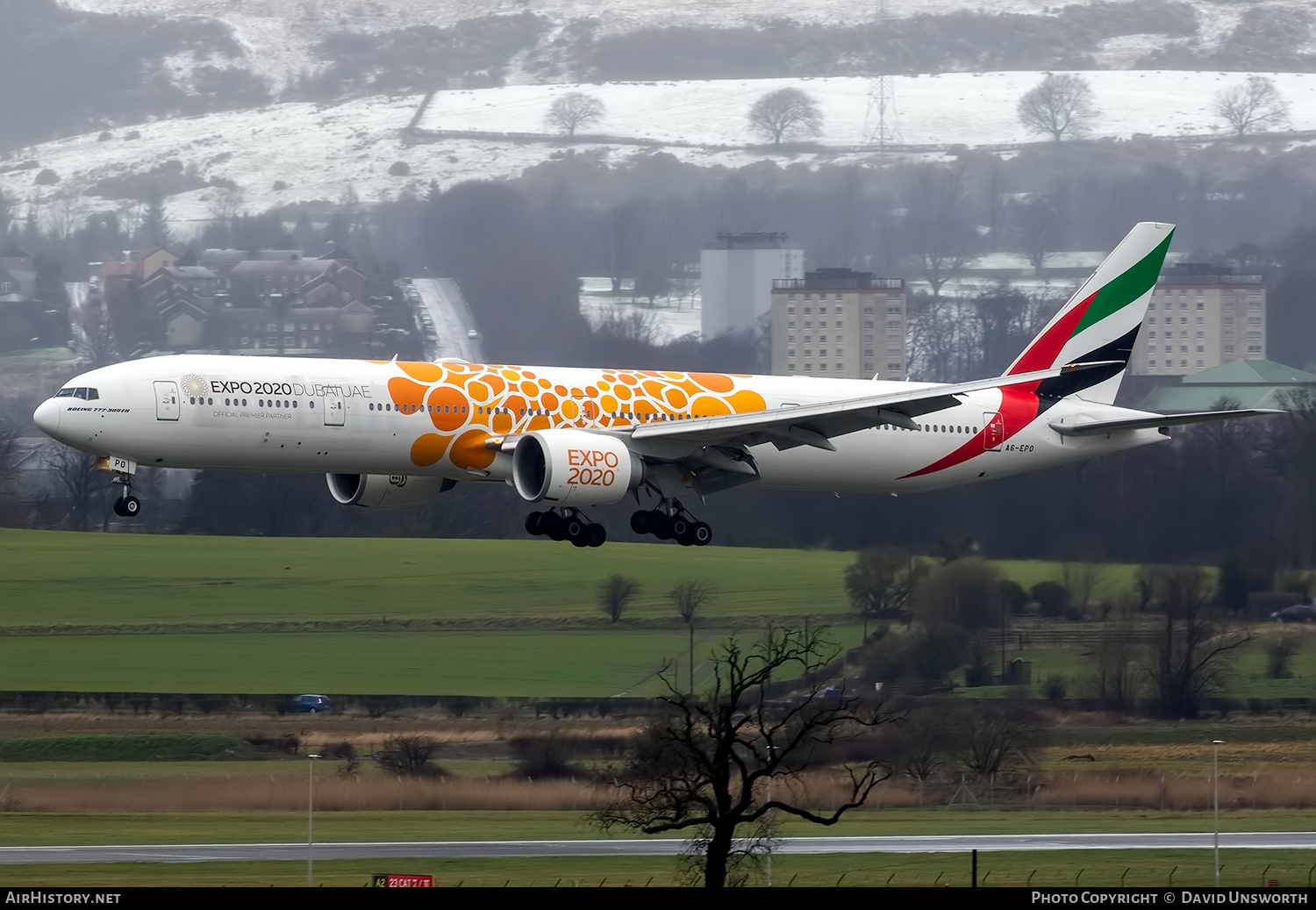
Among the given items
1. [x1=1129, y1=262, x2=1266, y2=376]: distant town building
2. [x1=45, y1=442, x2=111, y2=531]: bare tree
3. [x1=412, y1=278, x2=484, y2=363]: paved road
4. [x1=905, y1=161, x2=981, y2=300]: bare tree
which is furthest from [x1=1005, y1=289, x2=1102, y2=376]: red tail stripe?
[x1=905, y1=161, x2=981, y2=300]: bare tree

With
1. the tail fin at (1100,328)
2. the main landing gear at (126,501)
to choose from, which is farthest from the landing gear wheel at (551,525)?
→ the tail fin at (1100,328)

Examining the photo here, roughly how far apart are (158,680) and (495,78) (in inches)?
5799

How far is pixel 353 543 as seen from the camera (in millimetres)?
70062

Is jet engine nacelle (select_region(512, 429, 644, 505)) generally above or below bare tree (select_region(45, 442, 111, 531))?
below

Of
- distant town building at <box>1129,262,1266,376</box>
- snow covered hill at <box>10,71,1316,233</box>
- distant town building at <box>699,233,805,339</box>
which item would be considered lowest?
distant town building at <box>1129,262,1266,376</box>

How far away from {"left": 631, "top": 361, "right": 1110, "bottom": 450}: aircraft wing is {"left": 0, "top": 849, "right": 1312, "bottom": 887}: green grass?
8.23 metres

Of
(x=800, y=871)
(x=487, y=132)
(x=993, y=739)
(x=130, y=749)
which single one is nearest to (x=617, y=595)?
(x=130, y=749)

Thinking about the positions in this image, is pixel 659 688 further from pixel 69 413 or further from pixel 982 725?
pixel 69 413

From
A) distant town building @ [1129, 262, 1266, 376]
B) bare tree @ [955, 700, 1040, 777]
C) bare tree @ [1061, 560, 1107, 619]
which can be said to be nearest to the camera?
bare tree @ [955, 700, 1040, 777]

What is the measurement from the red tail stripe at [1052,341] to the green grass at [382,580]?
13288 mm

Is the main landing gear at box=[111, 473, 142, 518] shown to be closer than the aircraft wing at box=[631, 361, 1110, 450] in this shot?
Yes

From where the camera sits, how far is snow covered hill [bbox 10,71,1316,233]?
15938 centimetres

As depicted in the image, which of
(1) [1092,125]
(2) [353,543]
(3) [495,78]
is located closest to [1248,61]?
(1) [1092,125]

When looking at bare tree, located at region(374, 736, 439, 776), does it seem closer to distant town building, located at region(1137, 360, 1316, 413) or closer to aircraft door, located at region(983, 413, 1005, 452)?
aircraft door, located at region(983, 413, 1005, 452)
